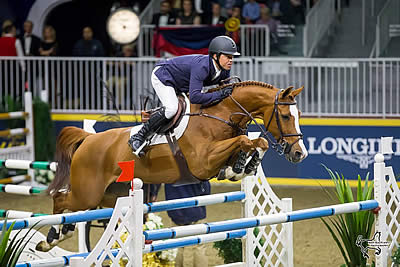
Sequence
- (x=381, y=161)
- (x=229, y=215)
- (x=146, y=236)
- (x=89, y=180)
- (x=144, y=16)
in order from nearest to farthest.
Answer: (x=146, y=236) → (x=381, y=161) → (x=89, y=180) → (x=229, y=215) → (x=144, y=16)

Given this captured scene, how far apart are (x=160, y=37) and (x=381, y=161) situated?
26.2 feet

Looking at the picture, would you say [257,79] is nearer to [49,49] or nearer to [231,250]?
[49,49]

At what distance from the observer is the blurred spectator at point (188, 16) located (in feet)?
43.8

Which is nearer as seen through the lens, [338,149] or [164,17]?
[338,149]

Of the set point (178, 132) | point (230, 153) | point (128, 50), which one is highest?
point (128, 50)

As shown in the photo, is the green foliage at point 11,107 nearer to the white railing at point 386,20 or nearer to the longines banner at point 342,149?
the longines banner at point 342,149

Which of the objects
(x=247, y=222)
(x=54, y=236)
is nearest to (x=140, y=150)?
(x=54, y=236)

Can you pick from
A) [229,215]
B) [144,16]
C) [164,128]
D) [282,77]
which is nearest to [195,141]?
[164,128]

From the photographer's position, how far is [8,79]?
1294cm

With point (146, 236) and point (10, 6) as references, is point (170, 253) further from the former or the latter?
point (10, 6)

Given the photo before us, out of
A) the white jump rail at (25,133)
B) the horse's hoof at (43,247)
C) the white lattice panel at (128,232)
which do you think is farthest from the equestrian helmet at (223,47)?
the white jump rail at (25,133)

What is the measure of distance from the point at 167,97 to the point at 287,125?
93 cm

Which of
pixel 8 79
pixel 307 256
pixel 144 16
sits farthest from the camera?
pixel 144 16

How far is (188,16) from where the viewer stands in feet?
44.0
